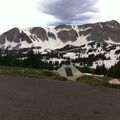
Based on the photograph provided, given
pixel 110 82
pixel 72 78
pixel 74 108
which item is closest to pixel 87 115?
pixel 74 108

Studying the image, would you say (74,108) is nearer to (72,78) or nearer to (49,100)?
(49,100)

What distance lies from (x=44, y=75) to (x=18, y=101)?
70.1 metres

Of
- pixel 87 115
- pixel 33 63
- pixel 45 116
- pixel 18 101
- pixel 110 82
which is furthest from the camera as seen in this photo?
pixel 33 63

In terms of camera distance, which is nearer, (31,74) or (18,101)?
(18,101)

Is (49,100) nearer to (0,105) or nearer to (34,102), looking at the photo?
(34,102)

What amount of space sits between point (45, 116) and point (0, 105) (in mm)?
10435

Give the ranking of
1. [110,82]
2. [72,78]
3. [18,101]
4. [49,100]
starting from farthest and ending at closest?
[72,78], [110,82], [49,100], [18,101]

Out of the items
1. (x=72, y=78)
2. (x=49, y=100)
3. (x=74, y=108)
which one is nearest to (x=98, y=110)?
(x=74, y=108)

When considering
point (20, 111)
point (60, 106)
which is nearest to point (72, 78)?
point (60, 106)

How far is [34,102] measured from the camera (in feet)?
189

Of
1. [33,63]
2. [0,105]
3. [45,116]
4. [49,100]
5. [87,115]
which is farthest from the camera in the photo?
[33,63]

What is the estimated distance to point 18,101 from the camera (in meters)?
57.2

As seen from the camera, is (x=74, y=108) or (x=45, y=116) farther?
(x=74, y=108)

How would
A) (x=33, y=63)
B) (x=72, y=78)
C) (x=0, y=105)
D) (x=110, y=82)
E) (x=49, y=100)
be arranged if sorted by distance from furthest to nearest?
1. (x=33, y=63)
2. (x=72, y=78)
3. (x=110, y=82)
4. (x=49, y=100)
5. (x=0, y=105)
